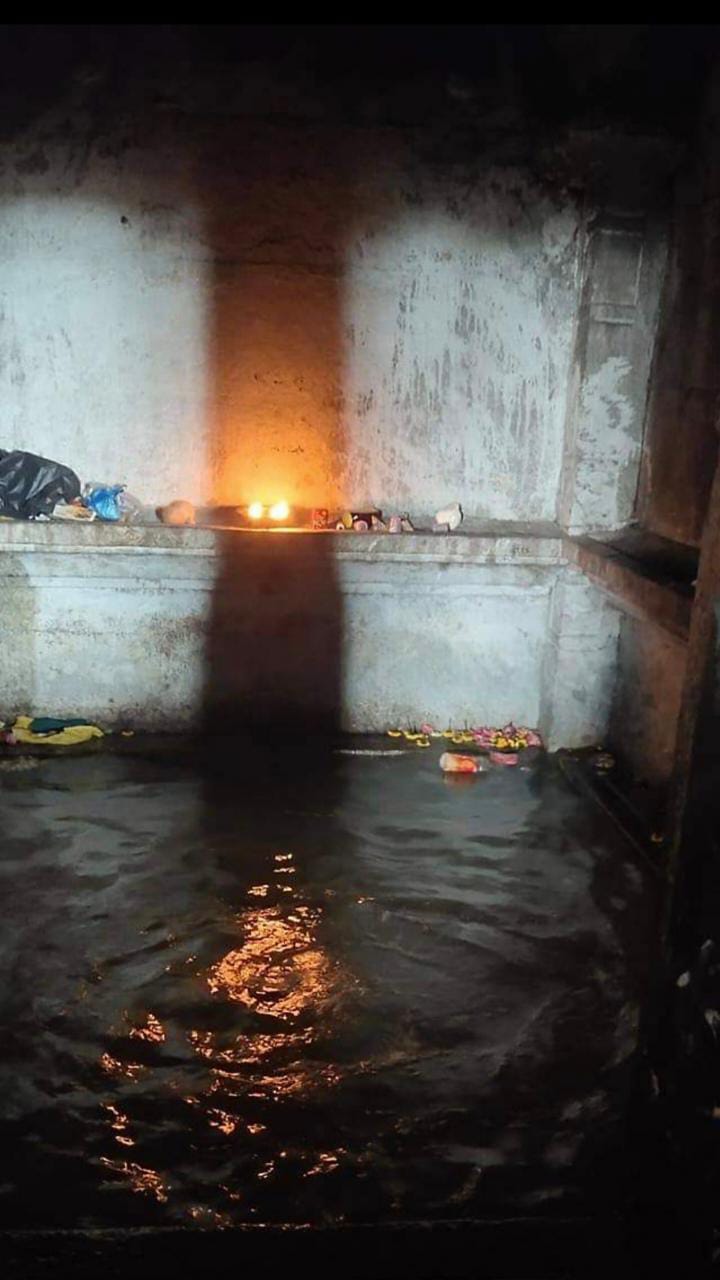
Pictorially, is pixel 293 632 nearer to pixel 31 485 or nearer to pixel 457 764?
pixel 457 764

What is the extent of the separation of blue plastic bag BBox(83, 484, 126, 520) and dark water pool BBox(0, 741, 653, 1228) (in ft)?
4.85

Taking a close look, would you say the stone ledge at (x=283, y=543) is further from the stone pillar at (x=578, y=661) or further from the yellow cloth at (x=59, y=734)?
the yellow cloth at (x=59, y=734)

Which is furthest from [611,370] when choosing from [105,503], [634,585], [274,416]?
[105,503]

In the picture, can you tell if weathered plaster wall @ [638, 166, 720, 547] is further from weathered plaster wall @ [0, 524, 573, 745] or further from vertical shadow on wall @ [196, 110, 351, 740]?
vertical shadow on wall @ [196, 110, 351, 740]

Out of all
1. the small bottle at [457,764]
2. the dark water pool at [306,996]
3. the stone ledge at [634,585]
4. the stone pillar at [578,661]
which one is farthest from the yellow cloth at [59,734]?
the stone ledge at [634,585]

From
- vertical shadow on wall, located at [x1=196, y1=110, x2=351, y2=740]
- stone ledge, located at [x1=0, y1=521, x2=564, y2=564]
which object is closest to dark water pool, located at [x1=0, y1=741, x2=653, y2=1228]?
vertical shadow on wall, located at [x1=196, y1=110, x2=351, y2=740]

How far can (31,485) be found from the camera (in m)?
5.93

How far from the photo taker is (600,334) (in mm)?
5852

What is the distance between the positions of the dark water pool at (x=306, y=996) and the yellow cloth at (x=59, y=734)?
355mm

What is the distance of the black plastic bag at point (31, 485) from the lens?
19.2 ft

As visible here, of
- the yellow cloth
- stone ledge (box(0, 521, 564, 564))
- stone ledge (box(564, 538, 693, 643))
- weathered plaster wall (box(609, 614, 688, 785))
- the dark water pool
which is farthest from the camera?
the yellow cloth

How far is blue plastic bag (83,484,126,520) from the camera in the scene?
19.3ft

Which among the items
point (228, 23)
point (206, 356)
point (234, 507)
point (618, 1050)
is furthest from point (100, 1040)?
point (228, 23)

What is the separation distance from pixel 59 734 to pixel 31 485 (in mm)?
1489
